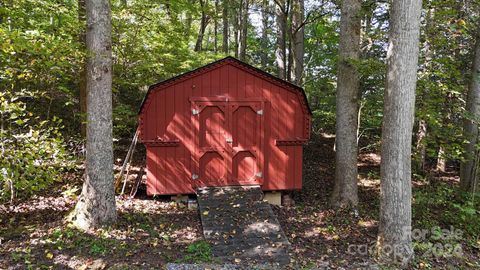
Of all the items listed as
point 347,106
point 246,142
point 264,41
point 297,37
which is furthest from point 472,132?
point 264,41

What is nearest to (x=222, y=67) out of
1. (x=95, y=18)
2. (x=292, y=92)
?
(x=292, y=92)

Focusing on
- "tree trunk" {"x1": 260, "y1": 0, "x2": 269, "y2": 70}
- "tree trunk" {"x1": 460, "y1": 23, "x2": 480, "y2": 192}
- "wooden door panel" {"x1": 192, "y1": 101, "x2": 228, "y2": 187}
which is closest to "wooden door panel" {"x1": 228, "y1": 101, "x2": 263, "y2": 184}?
"wooden door panel" {"x1": 192, "y1": 101, "x2": 228, "y2": 187}

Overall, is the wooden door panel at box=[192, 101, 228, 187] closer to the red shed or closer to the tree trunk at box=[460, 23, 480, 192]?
the red shed

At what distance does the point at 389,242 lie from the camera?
5980mm

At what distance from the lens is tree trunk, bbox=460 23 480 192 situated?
27.8 ft

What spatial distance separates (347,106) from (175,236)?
16.0 feet

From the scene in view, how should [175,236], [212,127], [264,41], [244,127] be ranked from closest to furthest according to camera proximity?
1. [175,236]
2. [212,127]
3. [244,127]
4. [264,41]

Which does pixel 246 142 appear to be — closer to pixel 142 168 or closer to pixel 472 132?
pixel 142 168

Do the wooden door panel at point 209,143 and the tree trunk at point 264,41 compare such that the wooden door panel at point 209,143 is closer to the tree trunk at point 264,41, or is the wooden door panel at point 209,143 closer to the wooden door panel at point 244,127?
the wooden door panel at point 244,127

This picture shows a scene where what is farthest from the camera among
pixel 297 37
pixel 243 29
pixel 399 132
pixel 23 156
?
pixel 243 29

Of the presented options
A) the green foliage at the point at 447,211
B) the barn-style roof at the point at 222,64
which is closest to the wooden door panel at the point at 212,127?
the barn-style roof at the point at 222,64

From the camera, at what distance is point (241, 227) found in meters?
6.93

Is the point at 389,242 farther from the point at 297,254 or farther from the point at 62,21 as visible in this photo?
the point at 62,21

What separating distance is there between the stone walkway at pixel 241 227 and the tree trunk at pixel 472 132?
495cm
